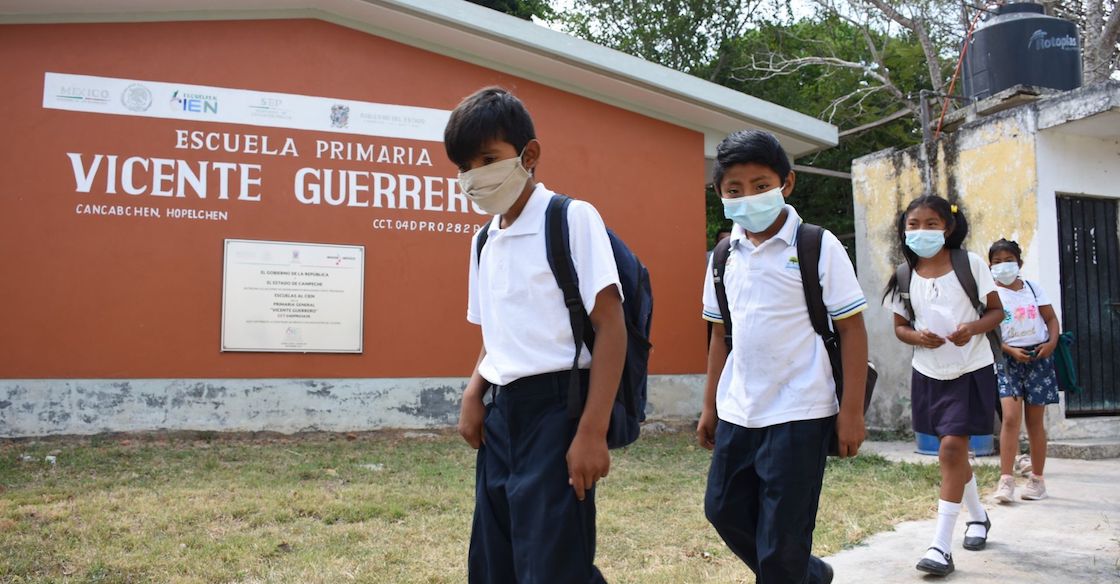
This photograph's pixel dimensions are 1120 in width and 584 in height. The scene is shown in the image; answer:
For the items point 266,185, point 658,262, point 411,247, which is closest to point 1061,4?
point 658,262

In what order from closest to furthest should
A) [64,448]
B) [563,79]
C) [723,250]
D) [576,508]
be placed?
[576,508] → [723,250] → [64,448] → [563,79]

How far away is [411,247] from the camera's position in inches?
347

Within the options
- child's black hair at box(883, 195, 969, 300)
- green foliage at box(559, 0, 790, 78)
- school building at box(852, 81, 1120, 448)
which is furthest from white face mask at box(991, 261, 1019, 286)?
green foliage at box(559, 0, 790, 78)

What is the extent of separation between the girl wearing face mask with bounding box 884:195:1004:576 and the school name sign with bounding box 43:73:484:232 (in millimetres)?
5705

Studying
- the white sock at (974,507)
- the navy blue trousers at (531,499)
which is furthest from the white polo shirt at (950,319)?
the navy blue trousers at (531,499)

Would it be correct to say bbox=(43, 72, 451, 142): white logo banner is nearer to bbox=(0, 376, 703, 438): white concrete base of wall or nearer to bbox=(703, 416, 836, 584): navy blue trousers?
bbox=(0, 376, 703, 438): white concrete base of wall

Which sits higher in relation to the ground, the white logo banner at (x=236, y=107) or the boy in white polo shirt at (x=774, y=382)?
the white logo banner at (x=236, y=107)

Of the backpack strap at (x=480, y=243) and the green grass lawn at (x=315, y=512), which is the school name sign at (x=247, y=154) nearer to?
the green grass lawn at (x=315, y=512)

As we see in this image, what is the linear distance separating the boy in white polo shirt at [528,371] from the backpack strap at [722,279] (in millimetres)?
822

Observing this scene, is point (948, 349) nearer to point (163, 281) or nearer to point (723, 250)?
point (723, 250)

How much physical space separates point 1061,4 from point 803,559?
51.2 feet

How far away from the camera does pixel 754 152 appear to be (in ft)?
9.35

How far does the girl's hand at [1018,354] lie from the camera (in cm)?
525

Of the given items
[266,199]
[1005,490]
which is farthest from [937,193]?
[266,199]
